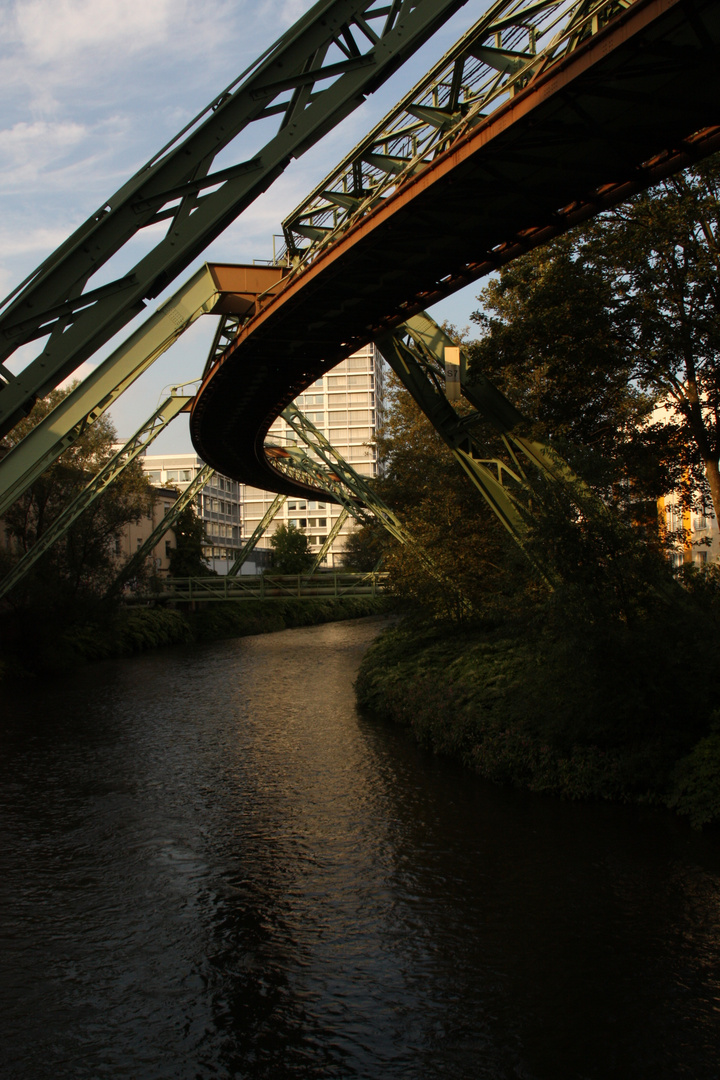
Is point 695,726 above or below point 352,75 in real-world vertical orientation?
below

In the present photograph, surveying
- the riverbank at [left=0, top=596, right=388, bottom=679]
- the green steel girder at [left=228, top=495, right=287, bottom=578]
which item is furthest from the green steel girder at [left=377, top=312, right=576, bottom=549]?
the green steel girder at [left=228, top=495, right=287, bottom=578]

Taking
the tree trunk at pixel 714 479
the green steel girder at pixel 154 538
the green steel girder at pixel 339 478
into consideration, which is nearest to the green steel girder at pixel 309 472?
the green steel girder at pixel 339 478

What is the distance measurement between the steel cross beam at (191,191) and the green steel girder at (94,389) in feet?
5.72

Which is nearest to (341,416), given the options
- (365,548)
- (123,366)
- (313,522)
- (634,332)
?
(313,522)

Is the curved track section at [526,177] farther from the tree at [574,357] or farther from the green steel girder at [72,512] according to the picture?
the green steel girder at [72,512]

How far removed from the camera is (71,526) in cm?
3309

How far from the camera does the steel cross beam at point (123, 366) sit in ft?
21.9

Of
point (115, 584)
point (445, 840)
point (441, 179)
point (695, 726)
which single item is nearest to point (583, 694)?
point (695, 726)

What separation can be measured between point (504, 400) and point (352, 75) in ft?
45.8

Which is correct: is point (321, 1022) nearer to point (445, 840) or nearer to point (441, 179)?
point (445, 840)

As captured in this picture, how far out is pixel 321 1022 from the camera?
23.1 feet

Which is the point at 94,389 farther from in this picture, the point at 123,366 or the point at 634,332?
the point at 634,332

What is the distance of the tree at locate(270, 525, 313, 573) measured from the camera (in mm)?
68312

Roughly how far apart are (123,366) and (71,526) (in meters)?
25.3
